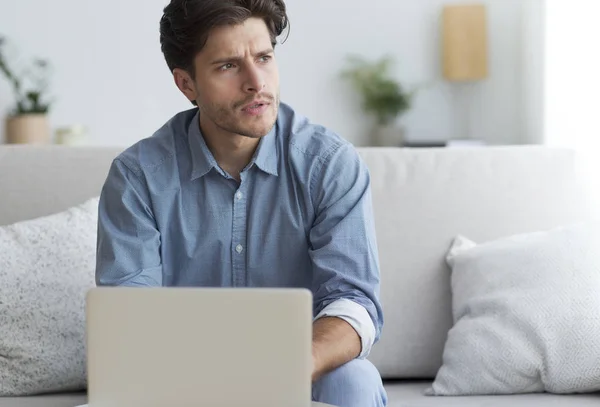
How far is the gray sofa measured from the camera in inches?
90.4

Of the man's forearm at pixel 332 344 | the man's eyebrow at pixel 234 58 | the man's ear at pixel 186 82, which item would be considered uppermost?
the man's eyebrow at pixel 234 58

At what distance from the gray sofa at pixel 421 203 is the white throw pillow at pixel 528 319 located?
114 mm

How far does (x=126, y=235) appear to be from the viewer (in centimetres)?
192

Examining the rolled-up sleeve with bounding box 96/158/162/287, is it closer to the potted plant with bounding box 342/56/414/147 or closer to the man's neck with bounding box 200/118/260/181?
the man's neck with bounding box 200/118/260/181

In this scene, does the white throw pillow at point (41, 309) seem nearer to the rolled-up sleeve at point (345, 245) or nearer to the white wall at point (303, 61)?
the rolled-up sleeve at point (345, 245)

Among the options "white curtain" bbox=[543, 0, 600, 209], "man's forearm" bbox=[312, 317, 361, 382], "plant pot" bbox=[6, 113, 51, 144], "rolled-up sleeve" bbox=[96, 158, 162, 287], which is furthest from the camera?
"plant pot" bbox=[6, 113, 51, 144]

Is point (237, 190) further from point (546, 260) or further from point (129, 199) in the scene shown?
point (546, 260)

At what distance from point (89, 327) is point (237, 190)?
0.82m

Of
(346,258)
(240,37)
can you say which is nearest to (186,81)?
(240,37)

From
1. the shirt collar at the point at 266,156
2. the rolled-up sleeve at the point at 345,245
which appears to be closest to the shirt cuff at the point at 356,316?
the rolled-up sleeve at the point at 345,245

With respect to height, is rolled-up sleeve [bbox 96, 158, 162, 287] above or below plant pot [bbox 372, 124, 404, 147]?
above

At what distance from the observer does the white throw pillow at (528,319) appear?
2029 mm

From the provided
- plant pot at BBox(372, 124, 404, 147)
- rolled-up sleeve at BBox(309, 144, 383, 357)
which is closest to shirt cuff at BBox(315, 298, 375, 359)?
rolled-up sleeve at BBox(309, 144, 383, 357)

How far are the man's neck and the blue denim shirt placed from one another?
0.10 ft
